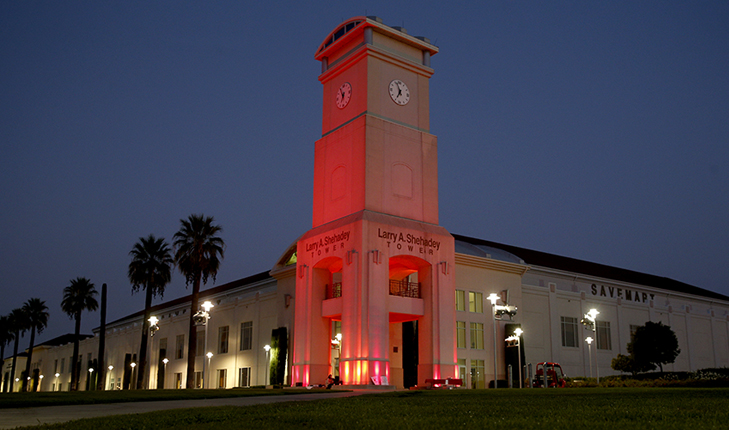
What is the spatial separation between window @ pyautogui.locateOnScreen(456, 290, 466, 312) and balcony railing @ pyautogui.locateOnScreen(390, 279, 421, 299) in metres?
4.98

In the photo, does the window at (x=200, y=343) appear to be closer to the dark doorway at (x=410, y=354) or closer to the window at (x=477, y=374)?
the dark doorway at (x=410, y=354)

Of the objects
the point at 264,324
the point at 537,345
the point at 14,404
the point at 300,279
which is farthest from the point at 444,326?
the point at 14,404

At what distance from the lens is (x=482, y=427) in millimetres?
10305

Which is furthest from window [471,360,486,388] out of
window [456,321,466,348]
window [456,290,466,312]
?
window [456,290,466,312]

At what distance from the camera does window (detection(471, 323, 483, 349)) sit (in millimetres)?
52966

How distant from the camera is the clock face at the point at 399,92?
50.2 metres

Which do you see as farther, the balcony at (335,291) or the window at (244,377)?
the window at (244,377)

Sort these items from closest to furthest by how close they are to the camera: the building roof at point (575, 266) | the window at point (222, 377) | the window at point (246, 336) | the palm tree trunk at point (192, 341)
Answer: the palm tree trunk at point (192, 341), the window at point (246, 336), the window at point (222, 377), the building roof at point (575, 266)

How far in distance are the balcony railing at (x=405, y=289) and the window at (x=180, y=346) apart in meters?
32.3

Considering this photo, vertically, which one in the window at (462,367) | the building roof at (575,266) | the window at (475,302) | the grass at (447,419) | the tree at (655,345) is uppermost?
the building roof at (575,266)

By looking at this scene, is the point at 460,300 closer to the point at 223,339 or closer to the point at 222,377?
the point at 223,339

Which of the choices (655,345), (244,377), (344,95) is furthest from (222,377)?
(655,345)

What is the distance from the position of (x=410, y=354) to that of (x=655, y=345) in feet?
56.6

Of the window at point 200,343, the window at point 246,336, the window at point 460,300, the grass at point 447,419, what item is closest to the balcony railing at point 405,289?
the window at point 460,300
